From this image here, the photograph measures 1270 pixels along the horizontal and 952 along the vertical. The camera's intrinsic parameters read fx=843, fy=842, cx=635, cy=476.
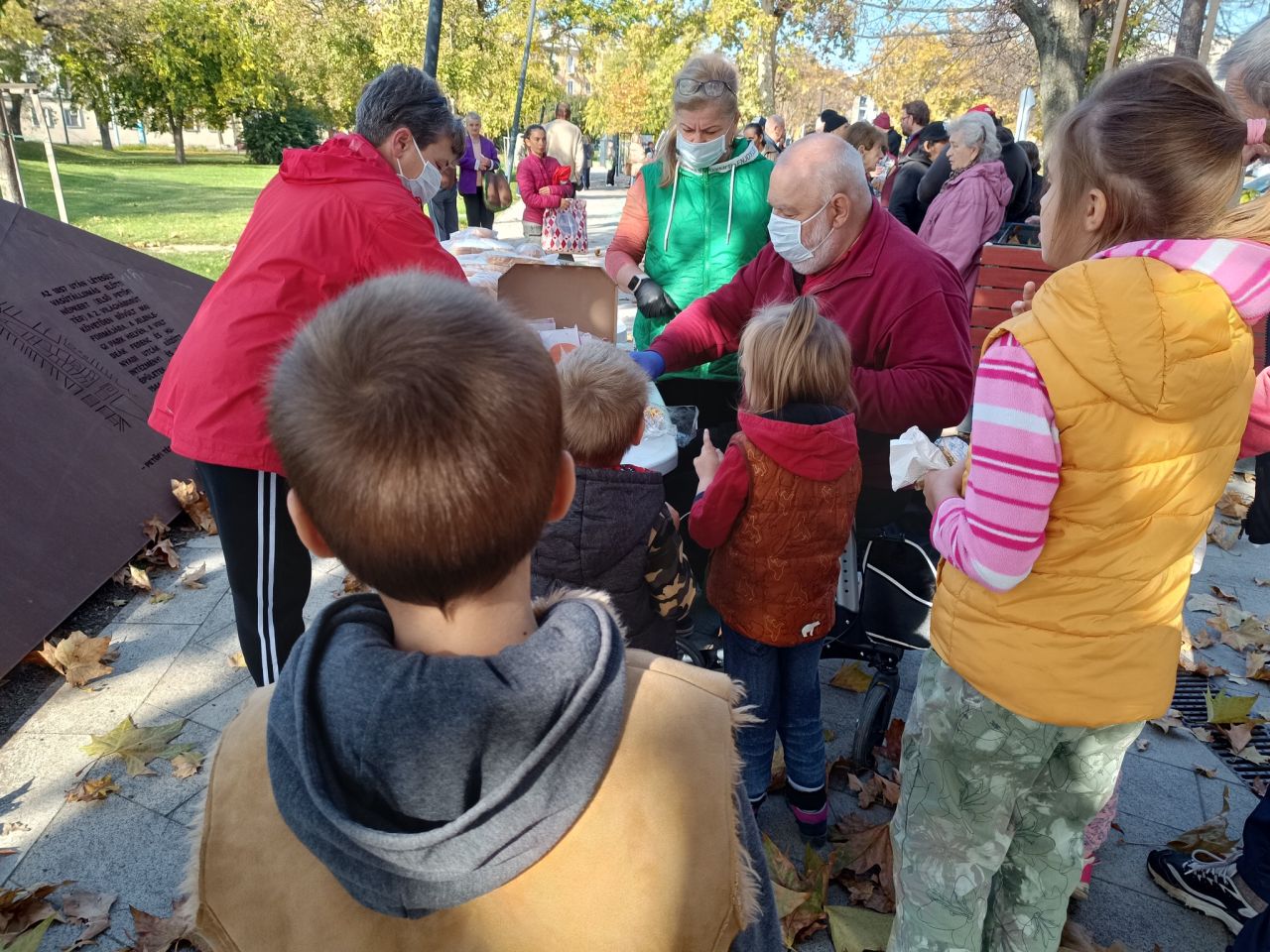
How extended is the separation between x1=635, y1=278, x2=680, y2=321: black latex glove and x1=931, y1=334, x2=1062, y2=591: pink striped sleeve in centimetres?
214

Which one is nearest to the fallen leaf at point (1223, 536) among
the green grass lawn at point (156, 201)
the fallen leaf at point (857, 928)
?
the fallen leaf at point (857, 928)

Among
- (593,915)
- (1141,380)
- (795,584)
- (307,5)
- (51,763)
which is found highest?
(307,5)

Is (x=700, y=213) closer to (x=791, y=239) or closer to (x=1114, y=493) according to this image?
(x=791, y=239)

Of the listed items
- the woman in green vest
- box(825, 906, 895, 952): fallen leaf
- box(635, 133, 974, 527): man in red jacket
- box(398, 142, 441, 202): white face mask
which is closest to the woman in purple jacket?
the woman in green vest

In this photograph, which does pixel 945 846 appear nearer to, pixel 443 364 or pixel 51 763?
pixel 443 364

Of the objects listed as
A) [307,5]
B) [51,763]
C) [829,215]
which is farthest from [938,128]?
[307,5]

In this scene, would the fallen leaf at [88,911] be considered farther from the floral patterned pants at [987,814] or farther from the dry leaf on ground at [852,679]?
the dry leaf on ground at [852,679]

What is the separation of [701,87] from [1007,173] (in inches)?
172

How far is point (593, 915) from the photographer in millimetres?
925

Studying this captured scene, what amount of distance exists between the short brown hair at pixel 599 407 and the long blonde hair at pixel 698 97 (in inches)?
67.1

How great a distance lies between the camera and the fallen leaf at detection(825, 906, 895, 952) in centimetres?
217

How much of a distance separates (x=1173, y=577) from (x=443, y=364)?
139 centimetres

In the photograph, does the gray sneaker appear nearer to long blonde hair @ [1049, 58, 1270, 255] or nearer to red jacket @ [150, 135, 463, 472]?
long blonde hair @ [1049, 58, 1270, 255]

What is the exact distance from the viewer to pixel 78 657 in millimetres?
3156
